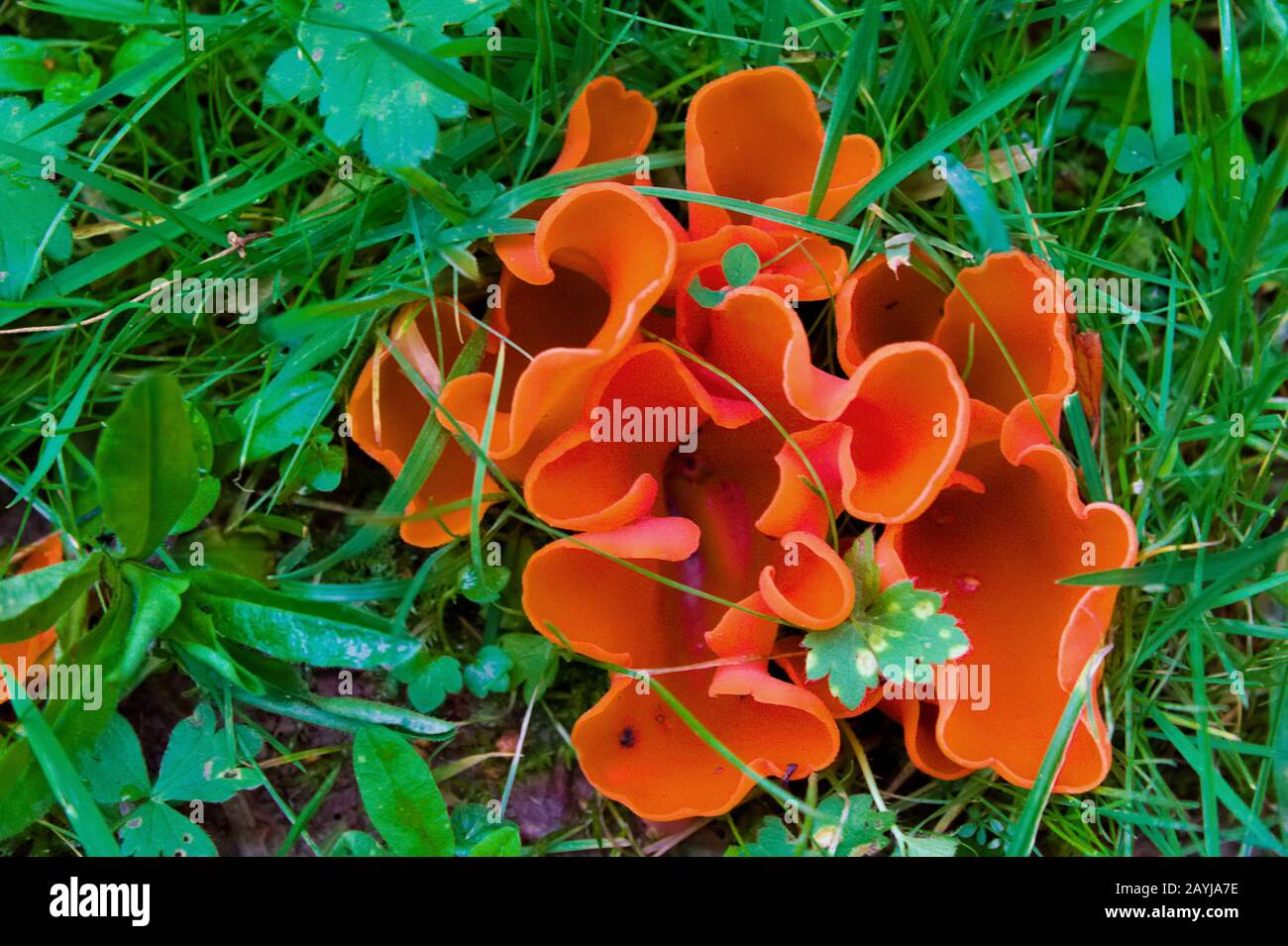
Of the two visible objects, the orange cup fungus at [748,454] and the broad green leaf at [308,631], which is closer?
the orange cup fungus at [748,454]

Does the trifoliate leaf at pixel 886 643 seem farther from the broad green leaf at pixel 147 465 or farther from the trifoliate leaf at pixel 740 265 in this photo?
the broad green leaf at pixel 147 465

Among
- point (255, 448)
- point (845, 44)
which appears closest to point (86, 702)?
point (255, 448)

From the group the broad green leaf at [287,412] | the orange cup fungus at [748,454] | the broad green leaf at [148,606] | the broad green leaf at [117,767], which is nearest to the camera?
the orange cup fungus at [748,454]

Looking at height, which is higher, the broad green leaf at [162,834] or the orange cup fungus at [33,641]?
the orange cup fungus at [33,641]

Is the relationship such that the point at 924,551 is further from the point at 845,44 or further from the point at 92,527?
the point at 92,527

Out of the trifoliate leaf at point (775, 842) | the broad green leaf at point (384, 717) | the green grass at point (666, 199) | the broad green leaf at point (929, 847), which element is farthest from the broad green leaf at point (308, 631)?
the broad green leaf at point (929, 847)

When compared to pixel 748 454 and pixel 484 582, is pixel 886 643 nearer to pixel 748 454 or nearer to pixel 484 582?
pixel 748 454

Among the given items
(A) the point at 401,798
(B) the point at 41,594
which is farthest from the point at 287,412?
(A) the point at 401,798

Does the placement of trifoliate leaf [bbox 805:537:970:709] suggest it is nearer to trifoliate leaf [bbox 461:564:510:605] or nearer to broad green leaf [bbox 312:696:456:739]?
trifoliate leaf [bbox 461:564:510:605]
